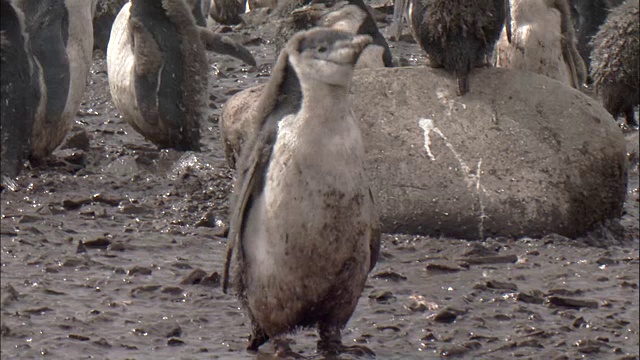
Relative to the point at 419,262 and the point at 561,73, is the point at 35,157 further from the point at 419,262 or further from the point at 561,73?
the point at 561,73

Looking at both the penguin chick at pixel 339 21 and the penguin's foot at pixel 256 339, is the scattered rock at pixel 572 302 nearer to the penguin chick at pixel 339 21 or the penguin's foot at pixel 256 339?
the penguin's foot at pixel 256 339

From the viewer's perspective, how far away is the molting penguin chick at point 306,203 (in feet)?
13.3

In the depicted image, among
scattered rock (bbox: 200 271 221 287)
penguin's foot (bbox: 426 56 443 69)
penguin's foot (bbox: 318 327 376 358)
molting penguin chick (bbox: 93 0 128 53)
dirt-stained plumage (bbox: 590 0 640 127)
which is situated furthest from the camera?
molting penguin chick (bbox: 93 0 128 53)

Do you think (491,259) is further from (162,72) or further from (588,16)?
(588,16)

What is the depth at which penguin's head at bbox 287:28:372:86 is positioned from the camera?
401 centimetres

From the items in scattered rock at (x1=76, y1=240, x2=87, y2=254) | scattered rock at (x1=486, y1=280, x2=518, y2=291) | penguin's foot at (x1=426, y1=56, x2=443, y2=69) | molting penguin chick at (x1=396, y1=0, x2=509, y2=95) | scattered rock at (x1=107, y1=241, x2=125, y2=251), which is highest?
molting penguin chick at (x1=396, y1=0, x2=509, y2=95)

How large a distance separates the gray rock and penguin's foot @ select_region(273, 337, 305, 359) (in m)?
1.68

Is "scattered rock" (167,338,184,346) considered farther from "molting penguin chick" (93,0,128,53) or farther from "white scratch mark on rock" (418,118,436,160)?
"molting penguin chick" (93,0,128,53)

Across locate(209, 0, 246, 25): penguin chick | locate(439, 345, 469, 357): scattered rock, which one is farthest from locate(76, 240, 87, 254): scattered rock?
locate(209, 0, 246, 25): penguin chick

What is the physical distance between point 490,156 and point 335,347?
194cm

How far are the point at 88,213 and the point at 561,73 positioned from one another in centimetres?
327

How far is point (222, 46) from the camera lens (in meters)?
8.79

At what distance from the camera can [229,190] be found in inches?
256

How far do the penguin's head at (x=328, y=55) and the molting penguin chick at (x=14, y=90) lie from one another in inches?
41.8
